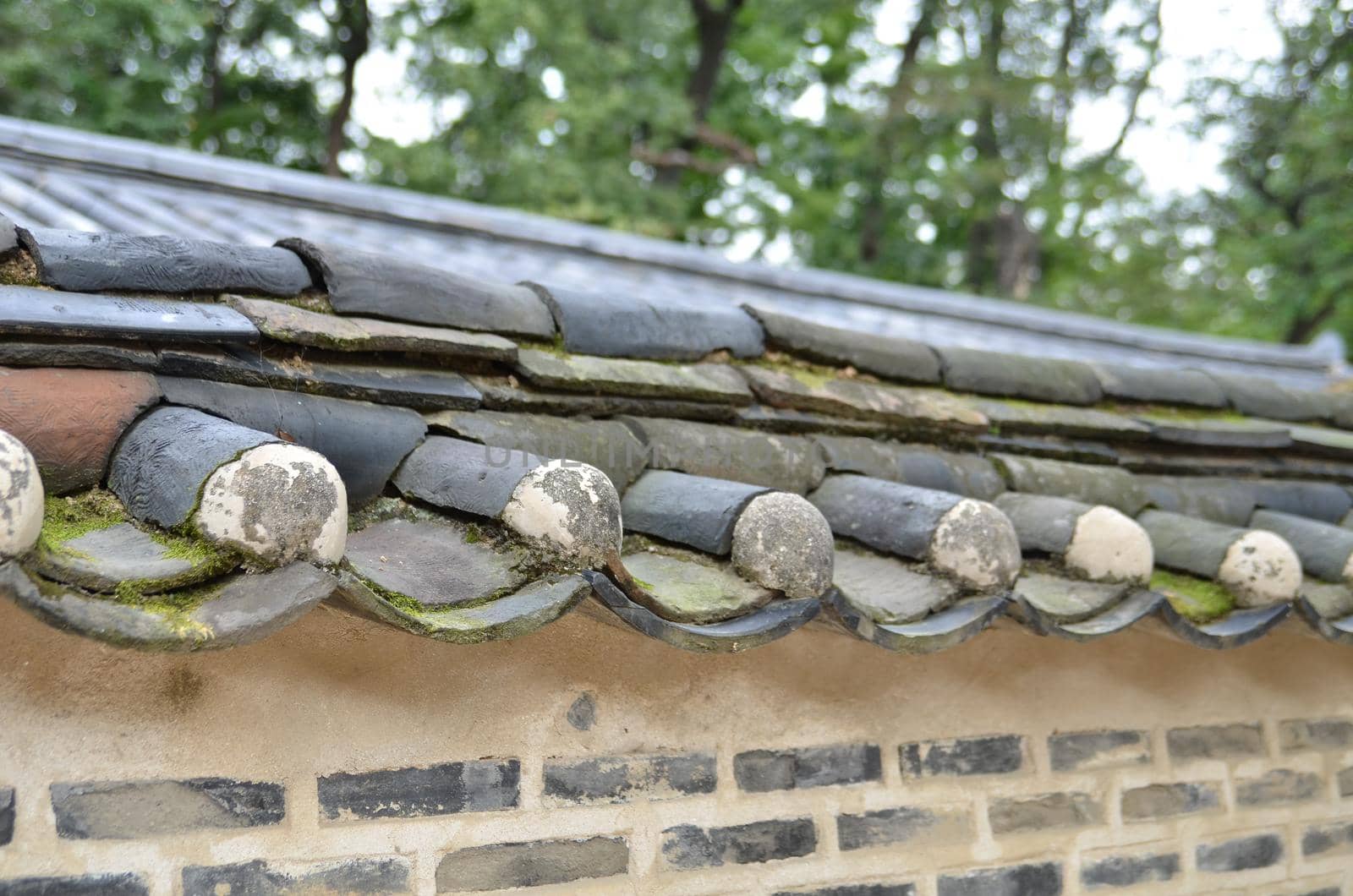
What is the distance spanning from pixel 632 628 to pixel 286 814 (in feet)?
1.75

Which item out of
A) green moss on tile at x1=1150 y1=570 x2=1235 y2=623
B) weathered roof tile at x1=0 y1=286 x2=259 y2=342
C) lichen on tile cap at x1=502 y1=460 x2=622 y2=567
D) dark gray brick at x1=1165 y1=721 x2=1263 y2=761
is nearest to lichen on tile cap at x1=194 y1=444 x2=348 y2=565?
lichen on tile cap at x1=502 y1=460 x2=622 y2=567

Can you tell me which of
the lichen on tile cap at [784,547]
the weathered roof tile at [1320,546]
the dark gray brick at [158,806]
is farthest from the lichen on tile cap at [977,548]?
the dark gray brick at [158,806]

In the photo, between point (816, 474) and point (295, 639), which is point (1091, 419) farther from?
point (295, 639)

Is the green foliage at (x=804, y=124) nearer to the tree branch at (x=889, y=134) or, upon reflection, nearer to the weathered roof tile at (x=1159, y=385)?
the tree branch at (x=889, y=134)

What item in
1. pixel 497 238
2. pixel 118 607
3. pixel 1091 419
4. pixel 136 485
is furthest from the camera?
pixel 497 238

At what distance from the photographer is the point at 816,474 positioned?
85.0 inches

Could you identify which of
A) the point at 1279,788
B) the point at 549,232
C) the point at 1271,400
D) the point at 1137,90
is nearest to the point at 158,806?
the point at 1279,788

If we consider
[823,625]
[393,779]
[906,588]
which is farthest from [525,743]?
[906,588]

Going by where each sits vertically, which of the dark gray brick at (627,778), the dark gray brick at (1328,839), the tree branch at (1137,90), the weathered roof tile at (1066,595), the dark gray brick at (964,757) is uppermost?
the tree branch at (1137,90)

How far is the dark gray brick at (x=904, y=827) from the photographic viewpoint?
1.95 metres

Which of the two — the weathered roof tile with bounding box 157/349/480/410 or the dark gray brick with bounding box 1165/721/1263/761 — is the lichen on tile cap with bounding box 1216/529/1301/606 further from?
the weathered roof tile with bounding box 157/349/480/410

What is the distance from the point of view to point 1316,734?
8.54ft

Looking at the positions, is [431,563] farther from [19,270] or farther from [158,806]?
[19,270]

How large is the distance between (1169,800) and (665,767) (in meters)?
1.22
